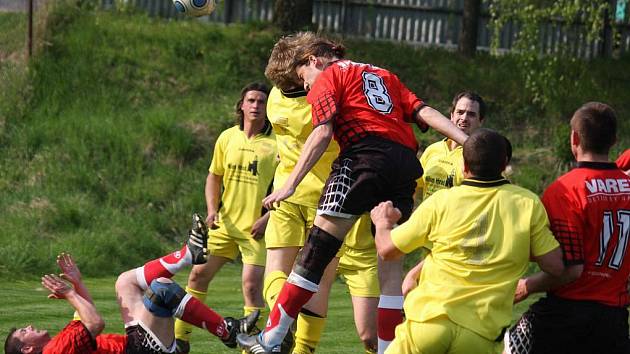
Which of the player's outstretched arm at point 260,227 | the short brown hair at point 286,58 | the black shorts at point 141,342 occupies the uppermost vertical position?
the short brown hair at point 286,58

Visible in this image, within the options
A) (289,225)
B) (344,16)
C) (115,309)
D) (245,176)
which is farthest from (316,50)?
(344,16)

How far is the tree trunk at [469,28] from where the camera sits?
2077 cm

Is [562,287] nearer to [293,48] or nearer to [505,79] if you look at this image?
[293,48]

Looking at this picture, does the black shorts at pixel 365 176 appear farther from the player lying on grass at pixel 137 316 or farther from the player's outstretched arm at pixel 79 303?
the player's outstretched arm at pixel 79 303

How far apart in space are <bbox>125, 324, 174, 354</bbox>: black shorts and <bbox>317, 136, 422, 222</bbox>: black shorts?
1.28m

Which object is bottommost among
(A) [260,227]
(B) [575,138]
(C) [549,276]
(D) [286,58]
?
(A) [260,227]

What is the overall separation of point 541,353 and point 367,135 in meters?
1.58

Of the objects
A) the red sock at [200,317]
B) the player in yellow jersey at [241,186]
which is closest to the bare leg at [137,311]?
the red sock at [200,317]

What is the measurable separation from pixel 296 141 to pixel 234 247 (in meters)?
2.06

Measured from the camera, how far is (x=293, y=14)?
20.3 metres

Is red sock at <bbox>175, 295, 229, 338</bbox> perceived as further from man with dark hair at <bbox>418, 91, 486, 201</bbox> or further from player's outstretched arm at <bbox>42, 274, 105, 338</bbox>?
man with dark hair at <bbox>418, 91, 486, 201</bbox>

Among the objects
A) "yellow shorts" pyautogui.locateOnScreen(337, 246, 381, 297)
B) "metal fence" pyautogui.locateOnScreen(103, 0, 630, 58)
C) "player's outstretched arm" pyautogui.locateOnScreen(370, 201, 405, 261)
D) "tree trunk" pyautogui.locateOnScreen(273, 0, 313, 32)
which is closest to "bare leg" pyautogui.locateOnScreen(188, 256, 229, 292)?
"yellow shorts" pyautogui.locateOnScreen(337, 246, 381, 297)

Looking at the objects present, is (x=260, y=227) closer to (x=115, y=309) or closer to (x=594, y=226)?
(x=115, y=309)

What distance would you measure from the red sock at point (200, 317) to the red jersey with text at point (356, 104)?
4.61ft
